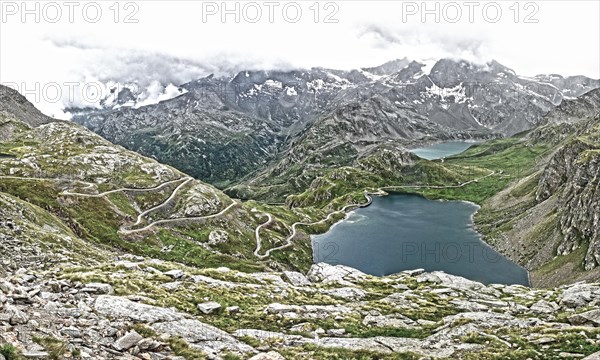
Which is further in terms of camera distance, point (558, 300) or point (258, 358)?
point (558, 300)

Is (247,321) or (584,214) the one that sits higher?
(247,321)

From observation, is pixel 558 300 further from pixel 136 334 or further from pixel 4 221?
pixel 4 221

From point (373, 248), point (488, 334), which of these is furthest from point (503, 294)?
point (373, 248)

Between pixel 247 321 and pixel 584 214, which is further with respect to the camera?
pixel 584 214

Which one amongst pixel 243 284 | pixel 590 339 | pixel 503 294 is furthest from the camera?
pixel 503 294

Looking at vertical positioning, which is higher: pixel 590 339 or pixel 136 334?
pixel 136 334

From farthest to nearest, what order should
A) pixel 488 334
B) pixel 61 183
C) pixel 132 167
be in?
1. pixel 132 167
2. pixel 61 183
3. pixel 488 334

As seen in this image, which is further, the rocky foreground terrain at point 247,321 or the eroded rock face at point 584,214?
the eroded rock face at point 584,214

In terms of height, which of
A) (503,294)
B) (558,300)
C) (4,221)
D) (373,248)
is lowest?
(373,248)

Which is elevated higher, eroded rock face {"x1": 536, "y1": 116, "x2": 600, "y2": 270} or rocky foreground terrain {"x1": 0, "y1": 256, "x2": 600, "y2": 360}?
rocky foreground terrain {"x1": 0, "y1": 256, "x2": 600, "y2": 360}

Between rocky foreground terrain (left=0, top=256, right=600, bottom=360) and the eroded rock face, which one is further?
the eroded rock face

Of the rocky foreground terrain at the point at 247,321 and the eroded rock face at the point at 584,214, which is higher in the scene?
the rocky foreground terrain at the point at 247,321
